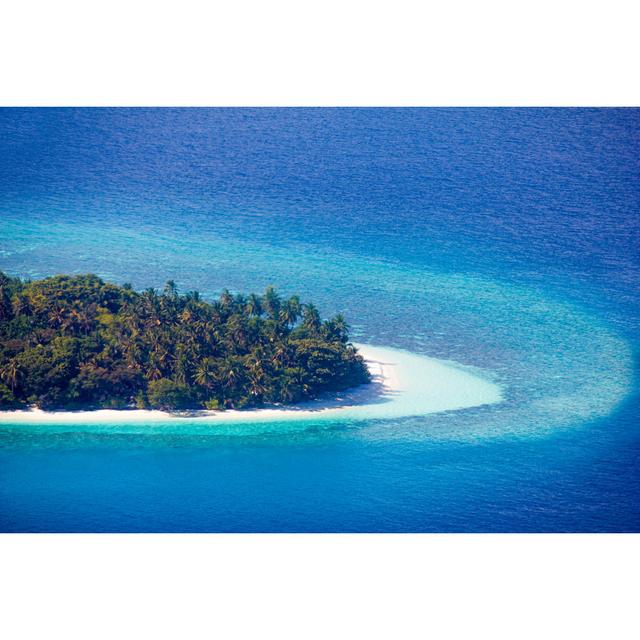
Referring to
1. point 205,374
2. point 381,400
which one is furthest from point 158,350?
point 381,400

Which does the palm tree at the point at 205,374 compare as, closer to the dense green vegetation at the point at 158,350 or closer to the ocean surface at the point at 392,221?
the dense green vegetation at the point at 158,350

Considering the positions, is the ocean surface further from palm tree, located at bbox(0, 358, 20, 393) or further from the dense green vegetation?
palm tree, located at bbox(0, 358, 20, 393)

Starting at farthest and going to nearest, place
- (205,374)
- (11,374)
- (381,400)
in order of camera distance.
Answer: (381,400)
(205,374)
(11,374)

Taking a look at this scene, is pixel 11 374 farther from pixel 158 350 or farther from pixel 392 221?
pixel 392 221

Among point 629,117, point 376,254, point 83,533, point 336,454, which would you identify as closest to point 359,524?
point 336,454

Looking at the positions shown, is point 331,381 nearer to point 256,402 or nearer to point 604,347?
point 256,402

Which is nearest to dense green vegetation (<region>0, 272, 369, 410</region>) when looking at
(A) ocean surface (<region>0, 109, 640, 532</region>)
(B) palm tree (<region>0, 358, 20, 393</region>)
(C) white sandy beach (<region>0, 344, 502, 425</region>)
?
(B) palm tree (<region>0, 358, 20, 393</region>)
